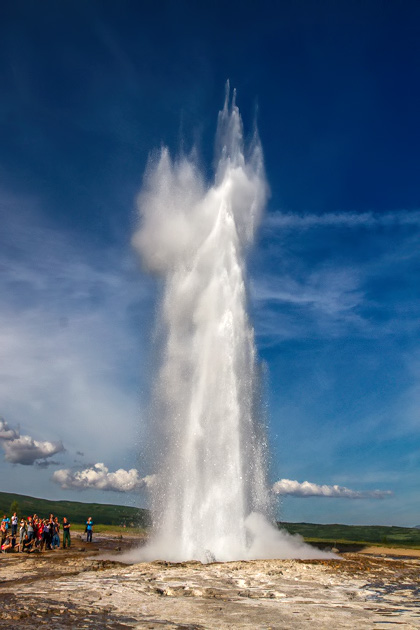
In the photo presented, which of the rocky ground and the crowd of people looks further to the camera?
the crowd of people

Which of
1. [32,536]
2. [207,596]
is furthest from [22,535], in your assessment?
[207,596]

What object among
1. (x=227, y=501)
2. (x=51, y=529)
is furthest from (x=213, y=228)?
(x=51, y=529)

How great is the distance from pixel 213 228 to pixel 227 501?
56.6 ft

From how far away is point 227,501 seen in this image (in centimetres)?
2544

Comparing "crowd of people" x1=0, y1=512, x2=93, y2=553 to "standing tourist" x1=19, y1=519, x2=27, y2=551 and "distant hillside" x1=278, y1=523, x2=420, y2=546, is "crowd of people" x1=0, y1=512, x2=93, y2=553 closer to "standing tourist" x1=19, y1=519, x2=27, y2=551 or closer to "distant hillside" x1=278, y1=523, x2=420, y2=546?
"standing tourist" x1=19, y1=519, x2=27, y2=551

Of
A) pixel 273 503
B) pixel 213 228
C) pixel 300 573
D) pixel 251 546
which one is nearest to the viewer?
pixel 300 573

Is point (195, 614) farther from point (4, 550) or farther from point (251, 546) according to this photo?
point (4, 550)

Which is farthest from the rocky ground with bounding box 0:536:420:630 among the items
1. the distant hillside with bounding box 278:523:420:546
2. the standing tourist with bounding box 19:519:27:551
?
the distant hillside with bounding box 278:523:420:546

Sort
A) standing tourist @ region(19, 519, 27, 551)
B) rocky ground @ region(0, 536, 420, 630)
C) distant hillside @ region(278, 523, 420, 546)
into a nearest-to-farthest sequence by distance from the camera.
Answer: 1. rocky ground @ region(0, 536, 420, 630)
2. standing tourist @ region(19, 519, 27, 551)
3. distant hillside @ region(278, 523, 420, 546)

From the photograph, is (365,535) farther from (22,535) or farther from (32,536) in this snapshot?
(22,535)

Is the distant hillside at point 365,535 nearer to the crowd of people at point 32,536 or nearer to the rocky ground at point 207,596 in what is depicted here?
the crowd of people at point 32,536

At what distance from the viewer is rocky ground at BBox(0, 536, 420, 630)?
11.1 meters

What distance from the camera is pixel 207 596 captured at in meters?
14.8

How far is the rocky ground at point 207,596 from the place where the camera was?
1114 cm
